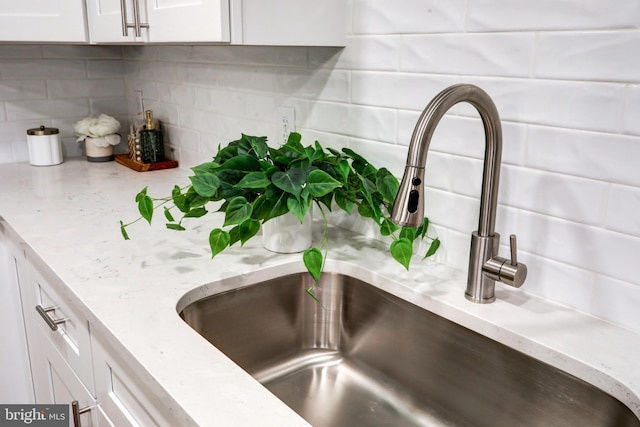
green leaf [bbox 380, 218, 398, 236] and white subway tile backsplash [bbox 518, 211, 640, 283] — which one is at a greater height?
white subway tile backsplash [bbox 518, 211, 640, 283]

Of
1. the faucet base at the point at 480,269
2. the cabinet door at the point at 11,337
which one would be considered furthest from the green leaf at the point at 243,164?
the cabinet door at the point at 11,337

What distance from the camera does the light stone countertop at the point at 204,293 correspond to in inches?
29.2

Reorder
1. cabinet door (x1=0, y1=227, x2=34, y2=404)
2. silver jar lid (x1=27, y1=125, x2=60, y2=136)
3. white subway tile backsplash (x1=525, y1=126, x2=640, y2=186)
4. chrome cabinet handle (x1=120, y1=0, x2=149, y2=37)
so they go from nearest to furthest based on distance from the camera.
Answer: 1. white subway tile backsplash (x1=525, y1=126, x2=640, y2=186)
2. chrome cabinet handle (x1=120, y1=0, x2=149, y2=37)
3. cabinet door (x1=0, y1=227, x2=34, y2=404)
4. silver jar lid (x1=27, y1=125, x2=60, y2=136)

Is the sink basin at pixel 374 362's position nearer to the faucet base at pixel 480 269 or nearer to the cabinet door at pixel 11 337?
the faucet base at pixel 480 269

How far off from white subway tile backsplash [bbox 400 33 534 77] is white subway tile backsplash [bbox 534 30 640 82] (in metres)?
0.03

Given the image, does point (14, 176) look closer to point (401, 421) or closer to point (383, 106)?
point (383, 106)

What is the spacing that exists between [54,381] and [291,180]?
2.81 feet

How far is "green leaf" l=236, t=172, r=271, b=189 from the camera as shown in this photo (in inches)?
41.4

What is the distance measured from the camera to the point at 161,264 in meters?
1.14

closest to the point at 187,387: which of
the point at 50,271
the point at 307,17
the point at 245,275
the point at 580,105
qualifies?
the point at 245,275

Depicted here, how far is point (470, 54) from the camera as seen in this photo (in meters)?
1.03

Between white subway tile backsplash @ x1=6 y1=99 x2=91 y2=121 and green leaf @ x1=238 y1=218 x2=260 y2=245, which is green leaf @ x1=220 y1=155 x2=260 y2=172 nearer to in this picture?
green leaf @ x1=238 y1=218 x2=260 y2=245

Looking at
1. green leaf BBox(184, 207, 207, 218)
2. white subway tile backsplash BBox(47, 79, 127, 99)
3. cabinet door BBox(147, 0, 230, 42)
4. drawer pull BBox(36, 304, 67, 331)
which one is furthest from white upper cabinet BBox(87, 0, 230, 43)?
drawer pull BBox(36, 304, 67, 331)

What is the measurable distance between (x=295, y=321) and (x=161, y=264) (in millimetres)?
303
